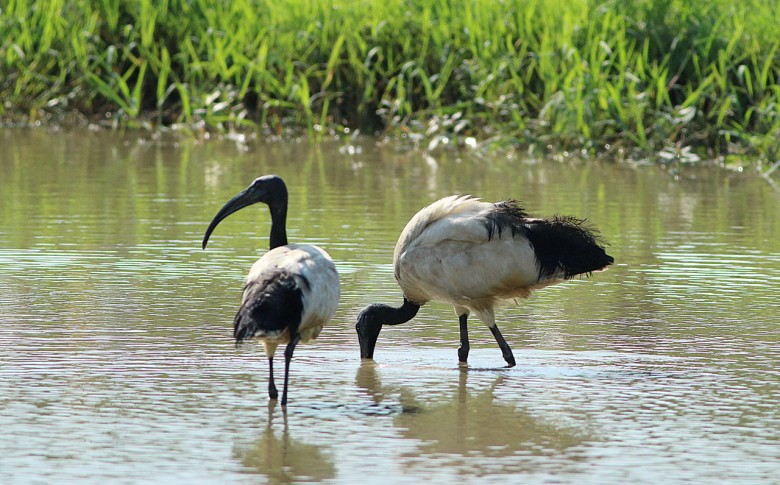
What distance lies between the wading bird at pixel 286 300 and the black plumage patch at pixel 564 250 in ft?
3.82

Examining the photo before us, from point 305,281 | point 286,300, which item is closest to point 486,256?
point 305,281

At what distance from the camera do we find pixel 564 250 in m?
6.96

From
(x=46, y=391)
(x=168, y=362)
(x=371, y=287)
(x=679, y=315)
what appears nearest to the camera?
(x=46, y=391)

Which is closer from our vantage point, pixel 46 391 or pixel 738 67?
pixel 46 391

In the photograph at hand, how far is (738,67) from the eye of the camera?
14.3 m

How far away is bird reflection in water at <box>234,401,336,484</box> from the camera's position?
4.95m

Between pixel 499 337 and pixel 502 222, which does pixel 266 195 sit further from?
pixel 499 337

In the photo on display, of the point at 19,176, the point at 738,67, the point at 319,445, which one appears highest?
the point at 738,67

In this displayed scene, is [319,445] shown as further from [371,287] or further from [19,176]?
[19,176]

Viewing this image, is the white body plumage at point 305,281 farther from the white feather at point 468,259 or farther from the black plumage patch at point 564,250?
the black plumage patch at point 564,250

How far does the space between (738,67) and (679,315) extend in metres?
7.05

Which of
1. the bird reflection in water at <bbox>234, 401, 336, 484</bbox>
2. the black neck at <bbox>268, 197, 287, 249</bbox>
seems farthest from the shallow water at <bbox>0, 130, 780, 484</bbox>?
the black neck at <bbox>268, 197, 287, 249</bbox>

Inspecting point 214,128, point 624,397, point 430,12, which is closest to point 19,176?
point 214,128

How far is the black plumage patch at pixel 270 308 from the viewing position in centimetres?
558
